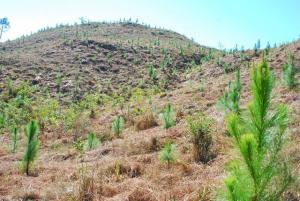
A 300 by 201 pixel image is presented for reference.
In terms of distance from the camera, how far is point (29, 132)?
8.64 meters

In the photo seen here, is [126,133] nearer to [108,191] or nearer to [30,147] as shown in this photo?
[30,147]

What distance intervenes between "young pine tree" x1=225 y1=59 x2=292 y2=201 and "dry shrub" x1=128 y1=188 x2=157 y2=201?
9.72ft

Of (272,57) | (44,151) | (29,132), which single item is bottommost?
(44,151)

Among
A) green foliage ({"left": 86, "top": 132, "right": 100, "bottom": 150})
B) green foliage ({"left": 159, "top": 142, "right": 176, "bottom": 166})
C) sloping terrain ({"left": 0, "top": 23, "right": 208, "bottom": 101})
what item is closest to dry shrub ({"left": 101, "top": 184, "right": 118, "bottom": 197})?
green foliage ({"left": 159, "top": 142, "right": 176, "bottom": 166})

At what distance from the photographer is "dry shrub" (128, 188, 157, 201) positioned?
5921mm

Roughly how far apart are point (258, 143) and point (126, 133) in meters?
11.6

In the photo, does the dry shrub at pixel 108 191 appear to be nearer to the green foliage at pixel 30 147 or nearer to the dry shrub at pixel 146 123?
the green foliage at pixel 30 147

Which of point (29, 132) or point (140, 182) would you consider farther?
point (29, 132)

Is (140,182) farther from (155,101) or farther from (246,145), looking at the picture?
(155,101)

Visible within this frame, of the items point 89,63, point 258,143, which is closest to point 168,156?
point 258,143

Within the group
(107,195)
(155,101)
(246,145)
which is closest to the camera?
(246,145)

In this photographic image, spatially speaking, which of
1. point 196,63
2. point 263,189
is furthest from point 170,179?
point 196,63

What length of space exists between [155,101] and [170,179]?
1436 centimetres

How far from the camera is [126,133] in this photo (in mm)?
14516
